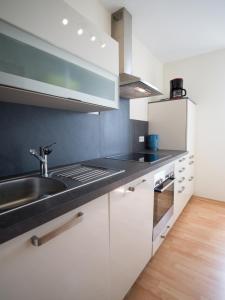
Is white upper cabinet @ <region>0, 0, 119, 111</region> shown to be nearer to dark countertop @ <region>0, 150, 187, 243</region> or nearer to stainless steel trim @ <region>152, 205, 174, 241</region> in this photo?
dark countertop @ <region>0, 150, 187, 243</region>

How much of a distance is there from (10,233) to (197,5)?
7.75 ft

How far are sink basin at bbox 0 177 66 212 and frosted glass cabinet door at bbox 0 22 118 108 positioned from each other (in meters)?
0.51

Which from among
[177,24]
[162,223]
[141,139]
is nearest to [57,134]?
[162,223]

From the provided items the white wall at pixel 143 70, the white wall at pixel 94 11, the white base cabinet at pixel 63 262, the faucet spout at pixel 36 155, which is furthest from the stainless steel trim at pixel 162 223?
the white wall at pixel 94 11

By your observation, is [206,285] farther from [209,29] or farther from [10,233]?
[209,29]

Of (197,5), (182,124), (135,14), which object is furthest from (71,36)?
(182,124)

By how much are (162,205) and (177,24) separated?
2078 millimetres

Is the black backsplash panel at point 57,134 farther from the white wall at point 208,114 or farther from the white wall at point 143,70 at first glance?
the white wall at point 208,114

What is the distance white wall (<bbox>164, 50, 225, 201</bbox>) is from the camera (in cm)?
259

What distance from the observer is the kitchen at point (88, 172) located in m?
0.61

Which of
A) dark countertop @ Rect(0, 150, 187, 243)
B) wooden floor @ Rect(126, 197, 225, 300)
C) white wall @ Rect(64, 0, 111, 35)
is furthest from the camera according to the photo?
white wall @ Rect(64, 0, 111, 35)

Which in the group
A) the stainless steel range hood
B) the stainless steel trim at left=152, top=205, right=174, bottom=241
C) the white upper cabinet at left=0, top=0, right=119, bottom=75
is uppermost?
the stainless steel range hood

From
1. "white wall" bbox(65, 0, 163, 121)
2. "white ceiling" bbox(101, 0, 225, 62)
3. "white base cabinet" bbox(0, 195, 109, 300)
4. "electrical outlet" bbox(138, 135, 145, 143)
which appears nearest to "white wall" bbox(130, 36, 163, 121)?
"white wall" bbox(65, 0, 163, 121)

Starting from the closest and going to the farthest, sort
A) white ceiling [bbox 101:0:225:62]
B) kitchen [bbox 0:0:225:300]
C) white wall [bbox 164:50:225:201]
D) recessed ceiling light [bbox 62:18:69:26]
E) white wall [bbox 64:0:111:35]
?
kitchen [bbox 0:0:225:300] → recessed ceiling light [bbox 62:18:69:26] → white wall [bbox 64:0:111:35] → white ceiling [bbox 101:0:225:62] → white wall [bbox 164:50:225:201]
